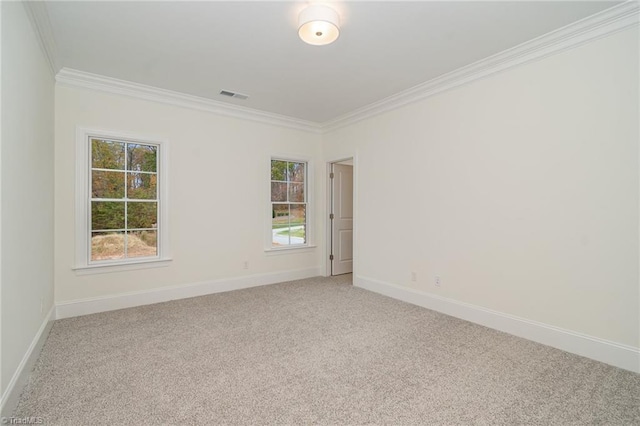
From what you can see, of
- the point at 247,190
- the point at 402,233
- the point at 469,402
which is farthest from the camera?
the point at 247,190

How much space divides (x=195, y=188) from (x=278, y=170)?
143cm

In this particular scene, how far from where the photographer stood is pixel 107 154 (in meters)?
3.82

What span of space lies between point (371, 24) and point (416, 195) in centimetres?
210

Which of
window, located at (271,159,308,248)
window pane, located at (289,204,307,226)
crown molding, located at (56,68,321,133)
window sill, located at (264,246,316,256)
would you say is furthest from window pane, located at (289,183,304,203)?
crown molding, located at (56,68,321,133)

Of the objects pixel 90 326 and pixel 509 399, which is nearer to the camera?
pixel 509 399

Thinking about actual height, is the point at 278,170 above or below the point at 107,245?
above

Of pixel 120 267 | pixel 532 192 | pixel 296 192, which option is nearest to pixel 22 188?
pixel 120 267

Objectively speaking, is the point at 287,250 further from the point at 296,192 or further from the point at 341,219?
the point at 341,219

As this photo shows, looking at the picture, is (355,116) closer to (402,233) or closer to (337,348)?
(402,233)

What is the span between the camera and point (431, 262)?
385 cm

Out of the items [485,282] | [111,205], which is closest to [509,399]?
[485,282]

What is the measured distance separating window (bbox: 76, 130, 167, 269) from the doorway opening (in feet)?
8.86

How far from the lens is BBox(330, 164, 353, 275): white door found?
5.67 meters

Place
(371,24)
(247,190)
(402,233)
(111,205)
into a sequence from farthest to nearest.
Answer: (247,190), (402,233), (111,205), (371,24)
